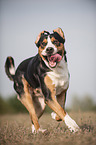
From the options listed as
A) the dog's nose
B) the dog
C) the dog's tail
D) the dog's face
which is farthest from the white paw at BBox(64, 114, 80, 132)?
the dog's tail

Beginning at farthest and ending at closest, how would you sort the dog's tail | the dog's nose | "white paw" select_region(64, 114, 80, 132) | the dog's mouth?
the dog's tail, the dog's mouth, the dog's nose, "white paw" select_region(64, 114, 80, 132)

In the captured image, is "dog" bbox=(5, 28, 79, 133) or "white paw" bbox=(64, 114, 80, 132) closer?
"white paw" bbox=(64, 114, 80, 132)

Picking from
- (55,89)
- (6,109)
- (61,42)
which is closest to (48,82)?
(55,89)

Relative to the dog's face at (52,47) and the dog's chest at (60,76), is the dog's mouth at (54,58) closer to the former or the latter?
the dog's face at (52,47)

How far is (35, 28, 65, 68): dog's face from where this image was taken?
4.21 meters

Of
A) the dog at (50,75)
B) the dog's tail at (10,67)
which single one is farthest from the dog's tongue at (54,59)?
the dog's tail at (10,67)

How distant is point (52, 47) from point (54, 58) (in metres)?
0.24

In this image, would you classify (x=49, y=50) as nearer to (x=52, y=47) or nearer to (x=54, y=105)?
(x=52, y=47)

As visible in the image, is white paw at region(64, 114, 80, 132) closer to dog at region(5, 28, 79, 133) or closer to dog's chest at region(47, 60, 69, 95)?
dog at region(5, 28, 79, 133)

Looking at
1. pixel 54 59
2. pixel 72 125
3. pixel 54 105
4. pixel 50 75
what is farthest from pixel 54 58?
pixel 72 125

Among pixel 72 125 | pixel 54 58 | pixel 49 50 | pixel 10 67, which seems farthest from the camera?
pixel 10 67

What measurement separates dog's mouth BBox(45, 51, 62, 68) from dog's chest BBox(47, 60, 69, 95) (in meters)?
0.11

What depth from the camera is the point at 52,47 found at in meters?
4.18

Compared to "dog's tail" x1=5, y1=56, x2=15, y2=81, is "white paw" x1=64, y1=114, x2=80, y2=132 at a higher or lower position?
lower
